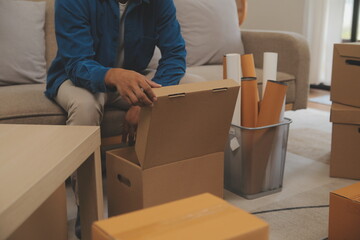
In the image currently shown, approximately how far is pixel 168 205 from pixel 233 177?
98 centimetres

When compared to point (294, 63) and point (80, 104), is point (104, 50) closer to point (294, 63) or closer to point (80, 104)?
point (80, 104)

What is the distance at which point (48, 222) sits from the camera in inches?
48.3

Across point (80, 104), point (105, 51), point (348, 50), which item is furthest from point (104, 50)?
point (348, 50)

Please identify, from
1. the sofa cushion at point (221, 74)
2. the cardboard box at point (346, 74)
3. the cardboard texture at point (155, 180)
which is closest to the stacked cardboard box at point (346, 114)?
the cardboard box at point (346, 74)

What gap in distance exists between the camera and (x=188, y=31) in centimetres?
239

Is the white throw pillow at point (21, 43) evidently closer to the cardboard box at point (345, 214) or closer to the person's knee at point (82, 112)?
the person's knee at point (82, 112)

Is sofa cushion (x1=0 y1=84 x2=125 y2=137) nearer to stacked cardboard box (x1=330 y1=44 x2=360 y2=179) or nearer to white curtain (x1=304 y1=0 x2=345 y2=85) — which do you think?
stacked cardboard box (x1=330 y1=44 x2=360 y2=179)

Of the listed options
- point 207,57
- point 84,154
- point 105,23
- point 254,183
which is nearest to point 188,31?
point 207,57

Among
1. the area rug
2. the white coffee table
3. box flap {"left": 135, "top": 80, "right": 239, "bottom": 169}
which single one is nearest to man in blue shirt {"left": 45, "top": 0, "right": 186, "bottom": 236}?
box flap {"left": 135, "top": 80, "right": 239, "bottom": 169}

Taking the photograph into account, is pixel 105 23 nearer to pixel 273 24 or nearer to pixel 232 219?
pixel 232 219

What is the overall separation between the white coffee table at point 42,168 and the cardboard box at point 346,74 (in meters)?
1.15

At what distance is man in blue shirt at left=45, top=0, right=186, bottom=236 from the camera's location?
1530 millimetres

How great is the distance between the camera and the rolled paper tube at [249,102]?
169cm

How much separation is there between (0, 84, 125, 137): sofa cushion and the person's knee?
0.40 ft
